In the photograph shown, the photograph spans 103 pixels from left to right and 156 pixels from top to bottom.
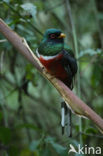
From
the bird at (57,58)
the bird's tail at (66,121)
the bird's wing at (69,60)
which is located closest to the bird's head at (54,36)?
the bird at (57,58)

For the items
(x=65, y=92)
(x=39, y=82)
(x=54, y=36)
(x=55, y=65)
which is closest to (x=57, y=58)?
(x=55, y=65)

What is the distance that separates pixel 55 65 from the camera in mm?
2199

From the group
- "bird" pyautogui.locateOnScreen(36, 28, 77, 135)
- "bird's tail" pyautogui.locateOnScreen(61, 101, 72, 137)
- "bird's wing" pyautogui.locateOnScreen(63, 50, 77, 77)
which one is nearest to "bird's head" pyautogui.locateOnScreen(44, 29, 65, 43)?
"bird" pyautogui.locateOnScreen(36, 28, 77, 135)

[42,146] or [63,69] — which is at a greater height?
[63,69]

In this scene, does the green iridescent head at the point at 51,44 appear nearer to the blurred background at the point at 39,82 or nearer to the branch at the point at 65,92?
the blurred background at the point at 39,82

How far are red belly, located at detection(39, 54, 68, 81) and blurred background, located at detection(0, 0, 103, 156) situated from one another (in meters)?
0.29

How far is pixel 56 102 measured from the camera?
4.16m

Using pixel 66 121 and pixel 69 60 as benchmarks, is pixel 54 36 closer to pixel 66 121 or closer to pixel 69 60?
pixel 69 60

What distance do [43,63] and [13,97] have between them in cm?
196

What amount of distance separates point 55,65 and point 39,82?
1.76 meters

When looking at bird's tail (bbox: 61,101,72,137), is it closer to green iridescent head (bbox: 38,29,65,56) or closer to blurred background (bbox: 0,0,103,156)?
blurred background (bbox: 0,0,103,156)

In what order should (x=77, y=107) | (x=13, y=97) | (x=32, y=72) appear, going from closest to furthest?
(x=77, y=107) → (x=32, y=72) → (x=13, y=97)

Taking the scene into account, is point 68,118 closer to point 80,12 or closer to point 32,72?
point 32,72

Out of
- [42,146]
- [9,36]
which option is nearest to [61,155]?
[42,146]
